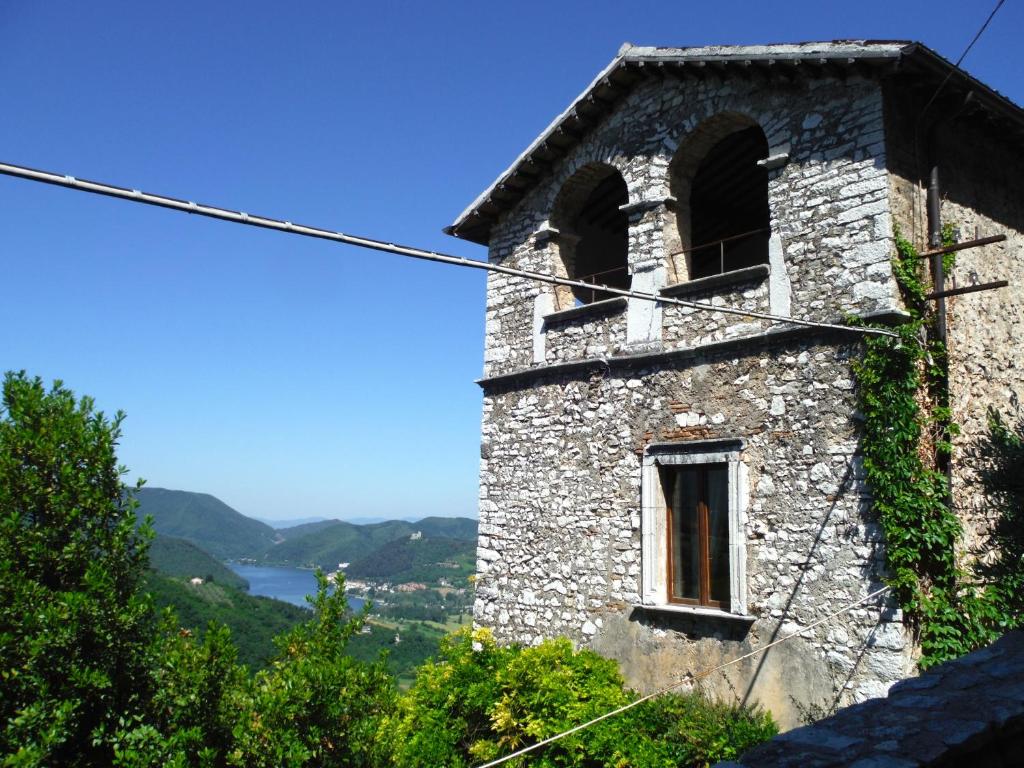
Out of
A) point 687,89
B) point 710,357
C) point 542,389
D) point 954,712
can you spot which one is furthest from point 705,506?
point 687,89

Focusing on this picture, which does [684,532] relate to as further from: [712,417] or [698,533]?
[712,417]

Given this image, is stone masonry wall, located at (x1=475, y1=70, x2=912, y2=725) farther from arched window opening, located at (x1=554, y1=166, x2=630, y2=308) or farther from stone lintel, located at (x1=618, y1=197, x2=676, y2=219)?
arched window opening, located at (x1=554, y1=166, x2=630, y2=308)

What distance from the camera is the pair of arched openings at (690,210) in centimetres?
862

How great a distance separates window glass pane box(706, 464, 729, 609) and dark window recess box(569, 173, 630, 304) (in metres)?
3.13

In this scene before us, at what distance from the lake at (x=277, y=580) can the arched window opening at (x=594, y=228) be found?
267 feet

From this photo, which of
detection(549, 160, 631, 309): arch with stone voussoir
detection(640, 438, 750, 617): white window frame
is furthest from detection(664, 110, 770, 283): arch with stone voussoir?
detection(640, 438, 750, 617): white window frame

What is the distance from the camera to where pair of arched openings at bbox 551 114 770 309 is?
28.3 feet

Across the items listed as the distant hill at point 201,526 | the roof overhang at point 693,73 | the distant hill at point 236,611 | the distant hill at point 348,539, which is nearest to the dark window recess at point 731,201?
the roof overhang at point 693,73

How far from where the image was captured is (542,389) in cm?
934

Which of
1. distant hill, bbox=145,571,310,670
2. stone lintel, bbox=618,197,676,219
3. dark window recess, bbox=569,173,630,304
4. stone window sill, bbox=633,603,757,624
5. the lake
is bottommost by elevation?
the lake

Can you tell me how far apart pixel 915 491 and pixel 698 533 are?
2.19 meters

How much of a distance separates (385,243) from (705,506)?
199 inches

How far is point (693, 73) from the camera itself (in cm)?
837

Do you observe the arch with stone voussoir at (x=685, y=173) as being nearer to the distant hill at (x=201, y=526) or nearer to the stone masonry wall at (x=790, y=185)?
the stone masonry wall at (x=790, y=185)
